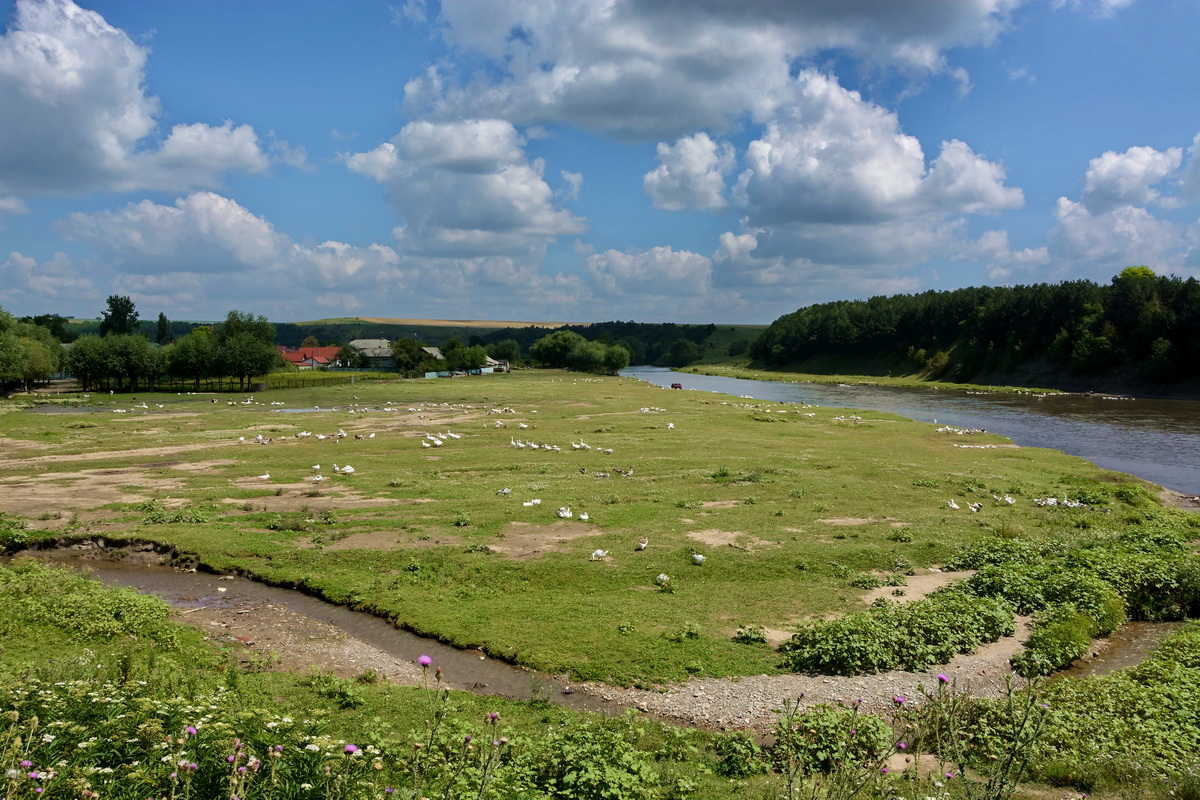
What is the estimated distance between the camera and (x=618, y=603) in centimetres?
1777

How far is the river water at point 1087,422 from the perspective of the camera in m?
44.8

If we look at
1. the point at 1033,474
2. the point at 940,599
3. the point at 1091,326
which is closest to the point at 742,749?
the point at 940,599

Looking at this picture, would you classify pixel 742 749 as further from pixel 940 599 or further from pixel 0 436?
pixel 0 436

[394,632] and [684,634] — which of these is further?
[394,632]

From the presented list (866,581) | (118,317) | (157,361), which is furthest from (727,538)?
(118,317)

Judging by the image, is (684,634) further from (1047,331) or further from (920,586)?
(1047,331)

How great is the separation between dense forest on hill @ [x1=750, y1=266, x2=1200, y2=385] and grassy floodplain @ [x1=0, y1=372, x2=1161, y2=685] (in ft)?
238

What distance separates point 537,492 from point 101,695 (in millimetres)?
21091

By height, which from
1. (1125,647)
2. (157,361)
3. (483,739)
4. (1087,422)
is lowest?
(1125,647)

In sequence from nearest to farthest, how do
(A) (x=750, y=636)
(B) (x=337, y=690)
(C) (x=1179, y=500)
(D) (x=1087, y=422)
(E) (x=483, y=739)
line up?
1. (E) (x=483, y=739)
2. (B) (x=337, y=690)
3. (A) (x=750, y=636)
4. (C) (x=1179, y=500)
5. (D) (x=1087, y=422)

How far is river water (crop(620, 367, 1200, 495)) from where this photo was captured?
44.8 m

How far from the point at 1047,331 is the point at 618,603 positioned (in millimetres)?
137359

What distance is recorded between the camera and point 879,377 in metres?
163

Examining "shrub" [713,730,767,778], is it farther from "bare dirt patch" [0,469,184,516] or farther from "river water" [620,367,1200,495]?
"river water" [620,367,1200,495]
